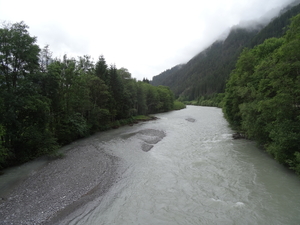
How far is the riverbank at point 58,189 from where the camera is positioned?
9227 millimetres

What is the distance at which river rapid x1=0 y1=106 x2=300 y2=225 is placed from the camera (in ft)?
29.6

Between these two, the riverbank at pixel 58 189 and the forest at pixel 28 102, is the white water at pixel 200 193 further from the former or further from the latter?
the forest at pixel 28 102

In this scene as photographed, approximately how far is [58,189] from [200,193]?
9.45m

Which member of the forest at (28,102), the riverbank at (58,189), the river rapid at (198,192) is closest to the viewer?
the river rapid at (198,192)

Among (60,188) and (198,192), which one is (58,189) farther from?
(198,192)

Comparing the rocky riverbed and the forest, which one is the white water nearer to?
the rocky riverbed

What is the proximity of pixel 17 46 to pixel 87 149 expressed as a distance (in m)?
12.9

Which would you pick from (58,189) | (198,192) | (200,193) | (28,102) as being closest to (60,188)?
(58,189)

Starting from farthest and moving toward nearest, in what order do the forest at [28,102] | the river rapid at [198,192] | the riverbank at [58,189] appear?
the forest at [28,102] → the riverbank at [58,189] → the river rapid at [198,192]

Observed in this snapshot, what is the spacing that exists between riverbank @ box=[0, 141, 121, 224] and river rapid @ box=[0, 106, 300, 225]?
0.74 metres

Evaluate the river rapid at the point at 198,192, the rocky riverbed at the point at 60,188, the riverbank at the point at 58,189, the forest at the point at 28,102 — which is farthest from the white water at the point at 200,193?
the forest at the point at 28,102

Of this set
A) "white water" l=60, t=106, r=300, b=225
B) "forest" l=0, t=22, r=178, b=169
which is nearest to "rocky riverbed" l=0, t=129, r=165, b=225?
"white water" l=60, t=106, r=300, b=225

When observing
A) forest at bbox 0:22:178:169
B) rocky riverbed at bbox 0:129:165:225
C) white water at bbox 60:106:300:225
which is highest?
forest at bbox 0:22:178:169

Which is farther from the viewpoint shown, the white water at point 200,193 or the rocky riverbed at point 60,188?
the rocky riverbed at point 60,188
